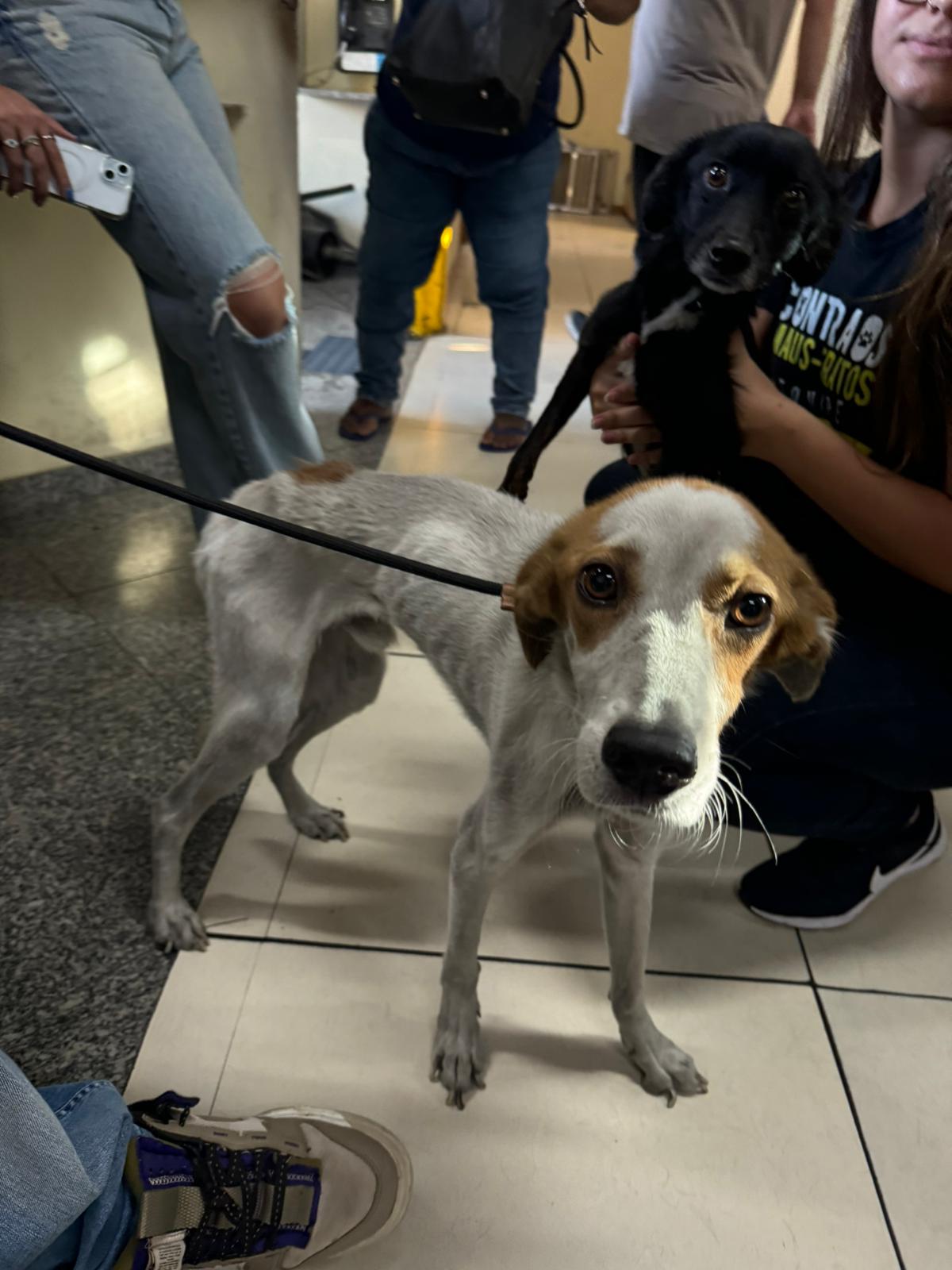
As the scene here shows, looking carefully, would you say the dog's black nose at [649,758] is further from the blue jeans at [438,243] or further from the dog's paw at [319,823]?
the blue jeans at [438,243]

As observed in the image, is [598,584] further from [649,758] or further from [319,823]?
[319,823]

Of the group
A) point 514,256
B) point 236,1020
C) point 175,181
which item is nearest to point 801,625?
point 236,1020

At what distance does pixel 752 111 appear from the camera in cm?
212

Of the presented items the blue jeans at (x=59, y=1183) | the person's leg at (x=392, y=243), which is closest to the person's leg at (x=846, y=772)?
the blue jeans at (x=59, y=1183)

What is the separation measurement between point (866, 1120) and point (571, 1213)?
0.46m

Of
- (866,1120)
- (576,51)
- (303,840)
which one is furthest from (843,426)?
(576,51)

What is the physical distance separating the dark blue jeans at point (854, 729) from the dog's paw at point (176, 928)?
884mm

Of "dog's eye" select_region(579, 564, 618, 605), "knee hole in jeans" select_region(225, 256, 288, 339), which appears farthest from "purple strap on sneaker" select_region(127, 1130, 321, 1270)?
"knee hole in jeans" select_region(225, 256, 288, 339)

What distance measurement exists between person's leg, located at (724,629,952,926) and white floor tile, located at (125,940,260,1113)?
0.84 meters

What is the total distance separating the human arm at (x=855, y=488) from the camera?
120 cm

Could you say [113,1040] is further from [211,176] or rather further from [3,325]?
[3,325]

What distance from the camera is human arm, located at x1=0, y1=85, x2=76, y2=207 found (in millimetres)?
1451

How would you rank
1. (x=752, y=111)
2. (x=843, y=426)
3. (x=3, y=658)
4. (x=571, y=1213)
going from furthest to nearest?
(x=752, y=111) < (x=3, y=658) < (x=843, y=426) < (x=571, y=1213)

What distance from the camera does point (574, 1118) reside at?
49.3 inches
